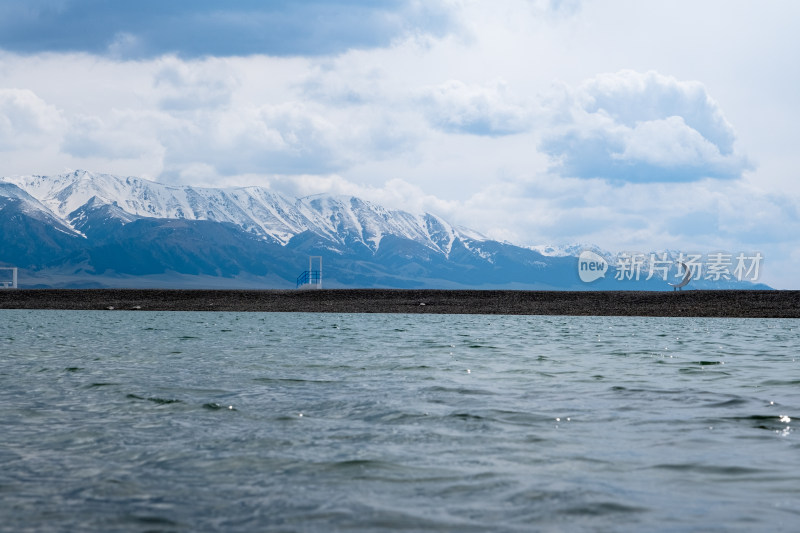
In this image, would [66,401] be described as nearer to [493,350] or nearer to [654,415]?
[654,415]

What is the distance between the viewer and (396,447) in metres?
11.6

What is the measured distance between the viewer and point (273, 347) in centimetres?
3095

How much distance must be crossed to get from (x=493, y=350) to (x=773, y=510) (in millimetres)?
21432

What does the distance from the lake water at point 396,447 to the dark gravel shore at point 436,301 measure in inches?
2209

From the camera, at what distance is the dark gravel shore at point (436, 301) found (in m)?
77.9

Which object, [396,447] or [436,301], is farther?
[436,301]

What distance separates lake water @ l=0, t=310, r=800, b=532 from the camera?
8398 mm

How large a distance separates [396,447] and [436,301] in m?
76.0

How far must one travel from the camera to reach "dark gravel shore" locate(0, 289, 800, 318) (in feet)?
255

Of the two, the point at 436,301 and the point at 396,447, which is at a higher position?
the point at 436,301

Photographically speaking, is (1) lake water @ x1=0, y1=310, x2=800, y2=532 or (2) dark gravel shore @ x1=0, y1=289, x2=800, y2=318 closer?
(1) lake water @ x1=0, y1=310, x2=800, y2=532

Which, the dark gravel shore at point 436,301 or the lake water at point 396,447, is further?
the dark gravel shore at point 436,301

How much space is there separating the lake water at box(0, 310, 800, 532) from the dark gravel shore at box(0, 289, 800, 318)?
56097 millimetres

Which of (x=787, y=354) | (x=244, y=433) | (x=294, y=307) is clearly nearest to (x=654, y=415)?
(x=244, y=433)
